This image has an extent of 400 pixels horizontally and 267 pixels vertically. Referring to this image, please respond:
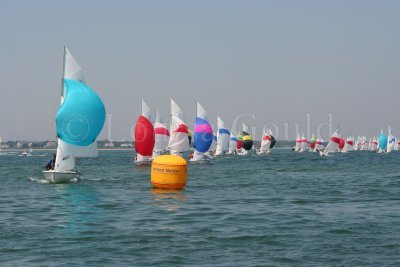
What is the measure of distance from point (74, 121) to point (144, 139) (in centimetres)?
3145

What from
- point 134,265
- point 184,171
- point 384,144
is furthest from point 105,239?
point 384,144

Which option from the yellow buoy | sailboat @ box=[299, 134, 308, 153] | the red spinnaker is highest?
the red spinnaker

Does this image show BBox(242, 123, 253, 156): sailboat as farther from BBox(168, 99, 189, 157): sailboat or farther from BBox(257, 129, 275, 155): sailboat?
BBox(168, 99, 189, 157): sailboat

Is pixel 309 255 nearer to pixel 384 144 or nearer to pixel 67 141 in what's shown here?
pixel 67 141

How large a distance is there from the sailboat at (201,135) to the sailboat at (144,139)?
731 centimetres

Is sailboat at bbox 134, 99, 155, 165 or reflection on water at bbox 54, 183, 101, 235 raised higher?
sailboat at bbox 134, 99, 155, 165

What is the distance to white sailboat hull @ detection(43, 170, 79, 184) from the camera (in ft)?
132

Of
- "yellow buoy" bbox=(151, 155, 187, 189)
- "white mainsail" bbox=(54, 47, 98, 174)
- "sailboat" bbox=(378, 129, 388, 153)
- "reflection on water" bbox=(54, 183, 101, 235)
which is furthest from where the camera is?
"sailboat" bbox=(378, 129, 388, 153)

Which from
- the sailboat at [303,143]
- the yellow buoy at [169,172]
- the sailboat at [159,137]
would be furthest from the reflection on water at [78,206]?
the sailboat at [303,143]

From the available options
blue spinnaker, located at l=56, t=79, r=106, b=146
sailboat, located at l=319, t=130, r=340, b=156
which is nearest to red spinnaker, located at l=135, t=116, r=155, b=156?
blue spinnaker, located at l=56, t=79, r=106, b=146

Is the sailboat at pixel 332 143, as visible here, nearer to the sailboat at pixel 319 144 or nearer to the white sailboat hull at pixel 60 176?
the sailboat at pixel 319 144

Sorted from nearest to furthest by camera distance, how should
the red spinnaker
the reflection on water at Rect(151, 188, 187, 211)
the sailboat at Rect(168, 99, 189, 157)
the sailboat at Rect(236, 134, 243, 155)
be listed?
the reflection on water at Rect(151, 188, 187, 211)
the red spinnaker
the sailboat at Rect(168, 99, 189, 157)
the sailboat at Rect(236, 134, 243, 155)

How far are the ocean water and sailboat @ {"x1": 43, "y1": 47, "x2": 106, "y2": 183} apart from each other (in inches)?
162

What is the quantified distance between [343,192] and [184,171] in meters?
9.57
